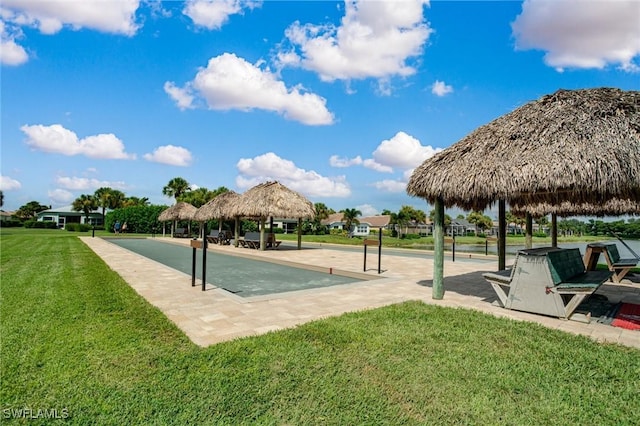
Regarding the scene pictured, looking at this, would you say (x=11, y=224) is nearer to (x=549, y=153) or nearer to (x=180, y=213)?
(x=180, y=213)

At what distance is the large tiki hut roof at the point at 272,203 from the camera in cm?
1816

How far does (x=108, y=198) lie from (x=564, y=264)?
5827cm

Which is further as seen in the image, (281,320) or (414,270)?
(414,270)

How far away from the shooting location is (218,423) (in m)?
2.48

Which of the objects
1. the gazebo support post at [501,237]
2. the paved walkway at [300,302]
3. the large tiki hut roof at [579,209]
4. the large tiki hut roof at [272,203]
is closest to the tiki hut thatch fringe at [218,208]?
the large tiki hut roof at [272,203]

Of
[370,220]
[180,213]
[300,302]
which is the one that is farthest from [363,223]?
[300,302]

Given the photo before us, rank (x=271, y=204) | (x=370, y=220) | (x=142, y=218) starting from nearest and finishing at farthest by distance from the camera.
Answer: (x=271, y=204), (x=142, y=218), (x=370, y=220)

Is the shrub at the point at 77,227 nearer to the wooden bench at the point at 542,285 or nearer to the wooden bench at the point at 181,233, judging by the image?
the wooden bench at the point at 181,233

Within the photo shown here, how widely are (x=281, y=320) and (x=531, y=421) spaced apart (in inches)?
123

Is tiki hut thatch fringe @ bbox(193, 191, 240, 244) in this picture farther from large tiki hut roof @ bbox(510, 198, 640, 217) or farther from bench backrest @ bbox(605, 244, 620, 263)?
bench backrest @ bbox(605, 244, 620, 263)

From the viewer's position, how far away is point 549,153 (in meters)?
5.30

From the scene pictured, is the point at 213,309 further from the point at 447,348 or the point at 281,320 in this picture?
the point at 447,348

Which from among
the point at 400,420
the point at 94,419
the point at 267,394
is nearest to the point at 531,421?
the point at 400,420

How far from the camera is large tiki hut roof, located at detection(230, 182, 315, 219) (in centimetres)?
1816
